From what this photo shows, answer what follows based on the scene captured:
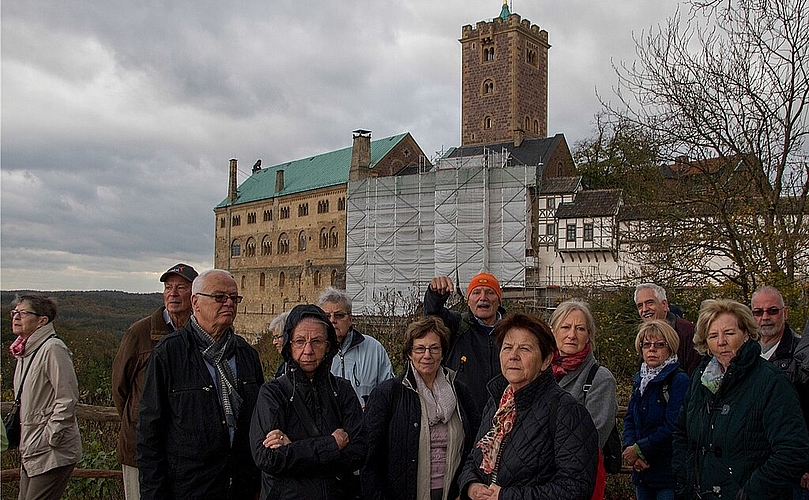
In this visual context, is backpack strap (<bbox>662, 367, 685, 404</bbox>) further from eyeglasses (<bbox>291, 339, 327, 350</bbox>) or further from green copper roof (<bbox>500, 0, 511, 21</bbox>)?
green copper roof (<bbox>500, 0, 511, 21</bbox>)

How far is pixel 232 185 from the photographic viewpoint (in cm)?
6091

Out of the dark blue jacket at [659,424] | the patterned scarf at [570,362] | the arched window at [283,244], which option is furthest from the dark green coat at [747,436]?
the arched window at [283,244]

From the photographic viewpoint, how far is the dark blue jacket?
4586mm

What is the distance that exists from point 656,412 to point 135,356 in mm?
3314

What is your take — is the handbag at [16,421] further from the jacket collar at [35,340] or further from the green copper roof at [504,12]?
the green copper roof at [504,12]

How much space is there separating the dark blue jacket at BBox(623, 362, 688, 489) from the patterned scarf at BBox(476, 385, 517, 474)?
159 centimetres

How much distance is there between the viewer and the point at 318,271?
160ft

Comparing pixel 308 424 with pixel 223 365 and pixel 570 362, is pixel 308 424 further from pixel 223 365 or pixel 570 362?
pixel 570 362

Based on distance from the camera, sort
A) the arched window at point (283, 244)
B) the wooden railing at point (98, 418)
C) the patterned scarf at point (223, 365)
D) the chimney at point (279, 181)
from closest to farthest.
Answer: the patterned scarf at point (223, 365) → the wooden railing at point (98, 418) → the arched window at point (283, 244) → the chimney at point (279, 181)

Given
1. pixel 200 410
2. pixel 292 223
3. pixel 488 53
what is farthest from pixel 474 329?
pixel 488 53

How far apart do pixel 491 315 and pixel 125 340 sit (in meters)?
2.40

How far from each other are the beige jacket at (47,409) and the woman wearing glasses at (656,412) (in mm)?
3592

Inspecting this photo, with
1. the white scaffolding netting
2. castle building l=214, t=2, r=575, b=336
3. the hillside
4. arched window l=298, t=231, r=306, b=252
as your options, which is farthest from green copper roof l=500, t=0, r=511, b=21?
the hillside

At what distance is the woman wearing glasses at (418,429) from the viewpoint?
13.1 feet
